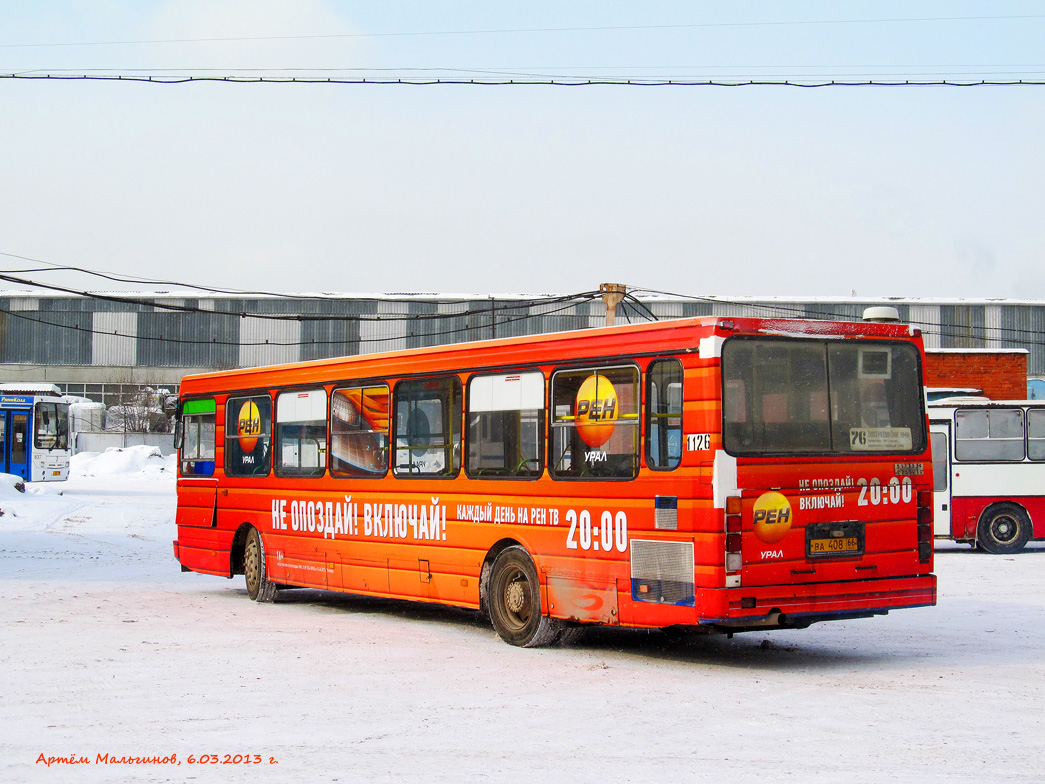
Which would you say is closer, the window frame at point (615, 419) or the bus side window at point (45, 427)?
the window frame at point (615, 419)

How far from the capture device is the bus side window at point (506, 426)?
38.2 ft

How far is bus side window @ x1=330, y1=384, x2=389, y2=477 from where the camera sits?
45.1ft

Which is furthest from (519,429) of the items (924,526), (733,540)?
(924,526)

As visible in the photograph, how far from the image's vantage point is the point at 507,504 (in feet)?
39.1

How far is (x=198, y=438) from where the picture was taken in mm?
17438

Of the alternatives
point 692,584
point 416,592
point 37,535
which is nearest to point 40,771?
point 692,584

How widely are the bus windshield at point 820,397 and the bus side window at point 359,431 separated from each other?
4857 millimetres

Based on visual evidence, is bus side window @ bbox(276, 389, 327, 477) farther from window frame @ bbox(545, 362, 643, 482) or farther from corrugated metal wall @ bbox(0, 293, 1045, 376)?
corrugated metal wall @ bbox(0, 293, 1045, 376)

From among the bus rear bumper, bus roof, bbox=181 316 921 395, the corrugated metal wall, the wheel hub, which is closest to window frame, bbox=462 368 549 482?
bus roof, bbox=181 316 921 395

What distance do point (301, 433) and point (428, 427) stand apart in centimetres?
277

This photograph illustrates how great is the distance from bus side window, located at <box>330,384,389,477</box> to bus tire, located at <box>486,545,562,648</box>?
2.29 metres

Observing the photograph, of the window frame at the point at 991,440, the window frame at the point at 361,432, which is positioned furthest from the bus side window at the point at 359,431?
the window frame at the point at 991,440

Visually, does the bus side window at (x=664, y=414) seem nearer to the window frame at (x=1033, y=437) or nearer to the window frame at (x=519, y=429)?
the window frame at (x=519, y=429)

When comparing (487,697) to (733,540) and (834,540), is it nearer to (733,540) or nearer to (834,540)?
(733,540)
